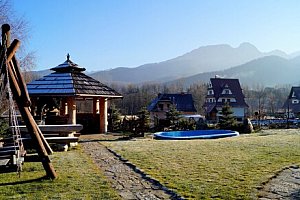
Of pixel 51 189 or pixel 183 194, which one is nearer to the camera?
pixel 183 194

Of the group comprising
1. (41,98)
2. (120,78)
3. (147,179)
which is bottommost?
(147,179)

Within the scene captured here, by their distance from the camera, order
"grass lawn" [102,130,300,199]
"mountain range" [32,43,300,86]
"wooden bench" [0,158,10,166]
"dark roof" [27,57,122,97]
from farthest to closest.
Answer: "mountain range" [32,43,300,86]
"dark roof" [27,57,122,97]
"wooden bench" [0,158,10,166]
"grass lawn" [102,130,300,199]

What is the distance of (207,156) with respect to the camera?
317 inches

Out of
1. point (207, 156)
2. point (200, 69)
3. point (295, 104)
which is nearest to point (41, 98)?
point (207, 156)

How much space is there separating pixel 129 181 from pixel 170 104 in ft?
92.1

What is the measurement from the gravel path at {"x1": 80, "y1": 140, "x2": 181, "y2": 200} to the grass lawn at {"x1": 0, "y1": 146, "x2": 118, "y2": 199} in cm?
19

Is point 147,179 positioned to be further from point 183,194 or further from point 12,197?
point 12,197

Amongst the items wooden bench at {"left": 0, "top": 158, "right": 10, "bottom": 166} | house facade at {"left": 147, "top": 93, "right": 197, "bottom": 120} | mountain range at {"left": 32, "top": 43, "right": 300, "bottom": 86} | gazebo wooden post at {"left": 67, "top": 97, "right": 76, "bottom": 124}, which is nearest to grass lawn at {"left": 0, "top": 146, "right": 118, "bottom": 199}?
wooden bench at {"left": 0, "top": 158, "right": 10, "bottom": 166}

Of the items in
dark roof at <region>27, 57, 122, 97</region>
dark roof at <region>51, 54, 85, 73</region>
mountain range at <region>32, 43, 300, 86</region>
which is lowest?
dark roof at <region>27, 57, 122, 97</region>

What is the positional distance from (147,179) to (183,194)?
1.14 metres

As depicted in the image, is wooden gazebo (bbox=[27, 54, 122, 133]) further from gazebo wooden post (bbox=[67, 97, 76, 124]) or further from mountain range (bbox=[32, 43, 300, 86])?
mountain range (bbox=[32, 43, 300, 86])

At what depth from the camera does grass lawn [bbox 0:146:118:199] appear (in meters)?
4.60

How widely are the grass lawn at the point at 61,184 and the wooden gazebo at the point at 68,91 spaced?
769 cm

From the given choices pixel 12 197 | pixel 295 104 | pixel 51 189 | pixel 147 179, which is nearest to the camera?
pixel 12 197
